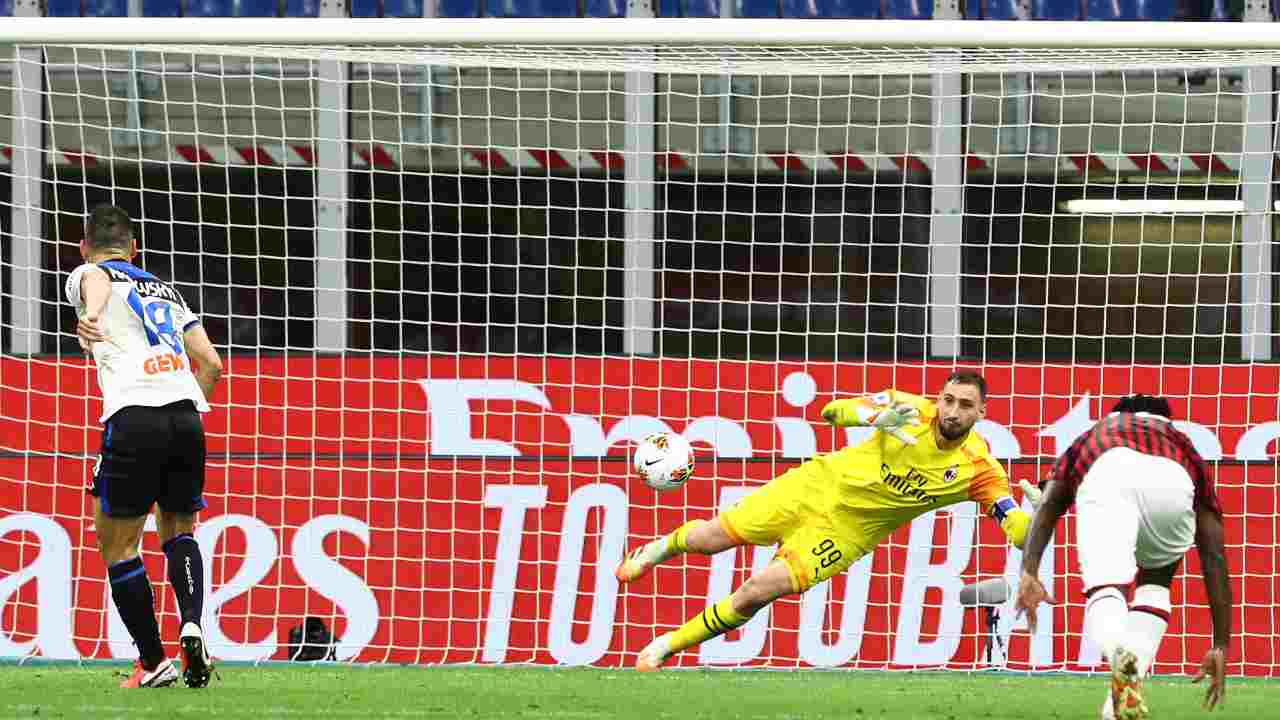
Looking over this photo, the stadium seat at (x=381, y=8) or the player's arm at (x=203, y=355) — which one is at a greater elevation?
the stadium seat at (x=381, y=8)

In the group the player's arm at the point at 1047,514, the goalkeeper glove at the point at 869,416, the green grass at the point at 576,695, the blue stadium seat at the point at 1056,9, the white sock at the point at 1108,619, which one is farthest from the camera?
the blue stadium seat at the point at 1056,9

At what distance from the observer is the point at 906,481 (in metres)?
7.91

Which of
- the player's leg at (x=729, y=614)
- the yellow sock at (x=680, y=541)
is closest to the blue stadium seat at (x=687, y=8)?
the yellow sock at (x=680, y=541)

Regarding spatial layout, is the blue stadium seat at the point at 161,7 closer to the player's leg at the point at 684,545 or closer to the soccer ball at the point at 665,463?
the soccer ball at the point at 665,463

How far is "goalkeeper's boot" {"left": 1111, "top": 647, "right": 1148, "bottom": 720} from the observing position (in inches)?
205

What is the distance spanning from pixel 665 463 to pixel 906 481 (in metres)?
0.97

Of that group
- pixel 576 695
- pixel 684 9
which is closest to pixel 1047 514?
pixel 576 695

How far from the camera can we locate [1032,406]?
33.7 ft

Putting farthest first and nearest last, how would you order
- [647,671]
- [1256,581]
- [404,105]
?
[404,105], [1256,581], [647,671]

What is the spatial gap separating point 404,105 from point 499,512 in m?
2.82

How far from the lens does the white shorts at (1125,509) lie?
553cm

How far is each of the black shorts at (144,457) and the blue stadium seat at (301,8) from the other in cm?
598

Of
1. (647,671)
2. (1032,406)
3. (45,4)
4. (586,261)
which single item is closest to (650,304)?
(586,261)

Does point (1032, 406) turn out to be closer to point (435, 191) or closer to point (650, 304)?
point (650, 304)
